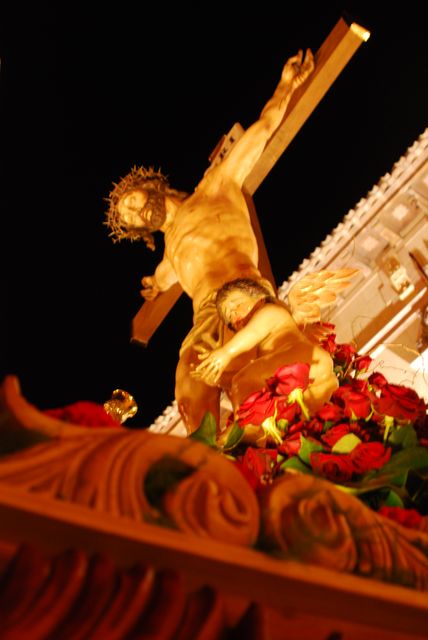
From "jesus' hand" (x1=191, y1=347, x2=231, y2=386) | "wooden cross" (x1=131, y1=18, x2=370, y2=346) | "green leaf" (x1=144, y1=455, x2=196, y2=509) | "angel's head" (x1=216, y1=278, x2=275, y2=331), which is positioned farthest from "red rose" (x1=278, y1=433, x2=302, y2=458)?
"wooden cross" (x1=131, y1=18, x2=370, y2=346)

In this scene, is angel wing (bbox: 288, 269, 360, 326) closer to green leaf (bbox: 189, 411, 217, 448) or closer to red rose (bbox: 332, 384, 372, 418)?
red rose (bbox: 332, 384, 372, 418)

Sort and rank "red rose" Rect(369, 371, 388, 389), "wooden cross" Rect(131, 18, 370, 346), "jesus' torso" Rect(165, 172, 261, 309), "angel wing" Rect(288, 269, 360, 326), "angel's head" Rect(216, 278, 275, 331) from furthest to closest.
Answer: "wooden cross" Rect(131, 18, 370, 346) → "jesus' torso" Rect(165, 172, 261, 309) → "angel wing" Rect(288, 269, 360, 326) → "angel's head" Rect(216, 278, 275, 331) → "red rose" Rect(369, 371, 388, 389)

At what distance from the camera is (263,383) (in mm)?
2594

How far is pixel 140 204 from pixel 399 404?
2.83m

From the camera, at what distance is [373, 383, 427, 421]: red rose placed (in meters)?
2.09

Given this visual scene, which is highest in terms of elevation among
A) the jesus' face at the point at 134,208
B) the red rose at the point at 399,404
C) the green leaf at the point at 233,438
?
the red rose at the point at 399,404

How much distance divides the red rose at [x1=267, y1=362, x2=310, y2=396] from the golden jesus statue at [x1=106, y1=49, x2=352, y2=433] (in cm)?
35

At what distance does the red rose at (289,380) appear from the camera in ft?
6.90

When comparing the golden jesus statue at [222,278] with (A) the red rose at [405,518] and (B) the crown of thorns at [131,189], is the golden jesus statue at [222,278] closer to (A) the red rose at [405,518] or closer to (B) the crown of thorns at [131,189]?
(B) the crown of thorns at [131,189]

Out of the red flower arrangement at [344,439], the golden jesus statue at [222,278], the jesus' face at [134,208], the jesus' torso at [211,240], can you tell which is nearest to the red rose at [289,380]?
the red flower arrangement at [344,439]

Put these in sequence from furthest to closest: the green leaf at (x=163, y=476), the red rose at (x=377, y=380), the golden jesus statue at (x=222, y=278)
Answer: the golden jesus statue at (x=222, y=278), the red rose at (x=377, y=380), the green leaf at (x=163, y=476)

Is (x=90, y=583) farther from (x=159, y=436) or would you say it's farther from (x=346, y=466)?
(x=346, y=466)

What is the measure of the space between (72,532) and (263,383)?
184 centimetres

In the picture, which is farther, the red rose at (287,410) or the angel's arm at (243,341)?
the angel's arm at (243,341)
